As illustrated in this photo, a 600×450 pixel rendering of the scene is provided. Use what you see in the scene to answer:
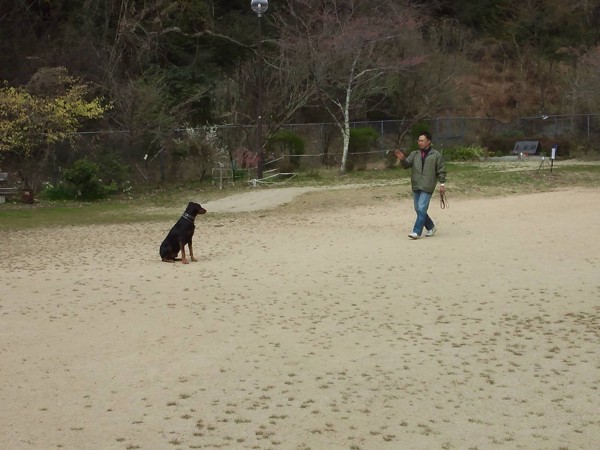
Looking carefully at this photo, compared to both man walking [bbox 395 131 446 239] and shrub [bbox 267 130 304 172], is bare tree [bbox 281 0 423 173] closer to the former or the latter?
shrub [bbox 267 130 304 172]

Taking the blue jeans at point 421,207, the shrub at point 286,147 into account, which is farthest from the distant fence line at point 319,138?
the blue jeans at point 421,207

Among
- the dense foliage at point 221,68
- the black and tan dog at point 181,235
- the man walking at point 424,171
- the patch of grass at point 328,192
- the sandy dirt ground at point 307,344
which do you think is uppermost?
the dense foliage at point 221,68

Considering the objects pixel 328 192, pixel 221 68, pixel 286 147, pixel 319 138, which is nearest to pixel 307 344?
pixel 328 192

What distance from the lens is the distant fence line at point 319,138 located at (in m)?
31.2

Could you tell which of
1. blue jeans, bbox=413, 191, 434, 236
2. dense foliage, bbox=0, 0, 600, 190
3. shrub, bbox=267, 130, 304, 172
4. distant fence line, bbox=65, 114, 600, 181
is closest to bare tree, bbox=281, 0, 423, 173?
dense foliage, bbox=0, 0, 600, 190

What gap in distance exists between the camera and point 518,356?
28.3ft

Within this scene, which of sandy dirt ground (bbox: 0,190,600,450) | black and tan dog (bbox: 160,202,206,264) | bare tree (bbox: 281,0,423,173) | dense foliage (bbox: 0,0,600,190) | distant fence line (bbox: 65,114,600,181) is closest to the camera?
sandy dirt ground (bbox: 0,190,600,450)

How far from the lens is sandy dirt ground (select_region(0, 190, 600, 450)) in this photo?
6.64 meters

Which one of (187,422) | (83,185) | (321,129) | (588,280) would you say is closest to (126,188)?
(83,185)

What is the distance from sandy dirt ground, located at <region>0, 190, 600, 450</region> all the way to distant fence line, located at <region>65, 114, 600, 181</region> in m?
14.2

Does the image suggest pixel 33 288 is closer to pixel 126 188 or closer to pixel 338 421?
pixel 338 421

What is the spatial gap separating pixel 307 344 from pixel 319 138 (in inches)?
1122

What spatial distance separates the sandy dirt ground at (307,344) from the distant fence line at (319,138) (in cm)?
1419

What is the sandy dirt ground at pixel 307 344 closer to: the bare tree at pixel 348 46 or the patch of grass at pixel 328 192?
the patch of grass at pixel 328 192
